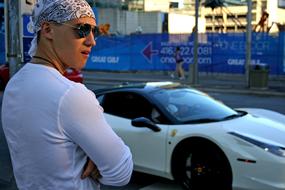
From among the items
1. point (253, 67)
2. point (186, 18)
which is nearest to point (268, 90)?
point (253, 67)

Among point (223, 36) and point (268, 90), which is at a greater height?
point (223, 36)

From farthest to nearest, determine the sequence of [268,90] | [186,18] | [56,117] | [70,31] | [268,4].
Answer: [268,4]
[186,18]
[268,90]
[70,31]
[56,117]

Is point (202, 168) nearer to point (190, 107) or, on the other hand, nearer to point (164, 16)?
point (190, 107)

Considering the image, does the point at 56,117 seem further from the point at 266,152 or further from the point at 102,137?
the point at 266,152

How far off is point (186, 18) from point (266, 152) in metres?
91.2

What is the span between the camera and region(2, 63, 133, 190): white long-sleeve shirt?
1.60 meters

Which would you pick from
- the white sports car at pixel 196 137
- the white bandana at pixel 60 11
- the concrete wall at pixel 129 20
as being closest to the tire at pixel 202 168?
the white sports car at pixel 196 137

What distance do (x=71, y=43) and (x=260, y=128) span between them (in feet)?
13.2

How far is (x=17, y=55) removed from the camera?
211 inches

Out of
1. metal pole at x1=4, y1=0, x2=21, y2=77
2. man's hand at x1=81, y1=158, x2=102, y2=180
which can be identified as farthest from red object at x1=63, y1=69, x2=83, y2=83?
metal pole at x1=4, y1=0, x2=21, y2=77

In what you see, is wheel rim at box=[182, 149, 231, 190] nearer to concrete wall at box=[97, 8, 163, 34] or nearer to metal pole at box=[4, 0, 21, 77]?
metal pole at box=[4, 0, 21, 77]

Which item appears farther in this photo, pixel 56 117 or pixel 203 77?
pixel 203 77

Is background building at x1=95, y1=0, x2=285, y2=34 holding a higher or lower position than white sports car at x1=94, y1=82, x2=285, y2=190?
higher

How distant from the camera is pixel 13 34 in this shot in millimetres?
5246
